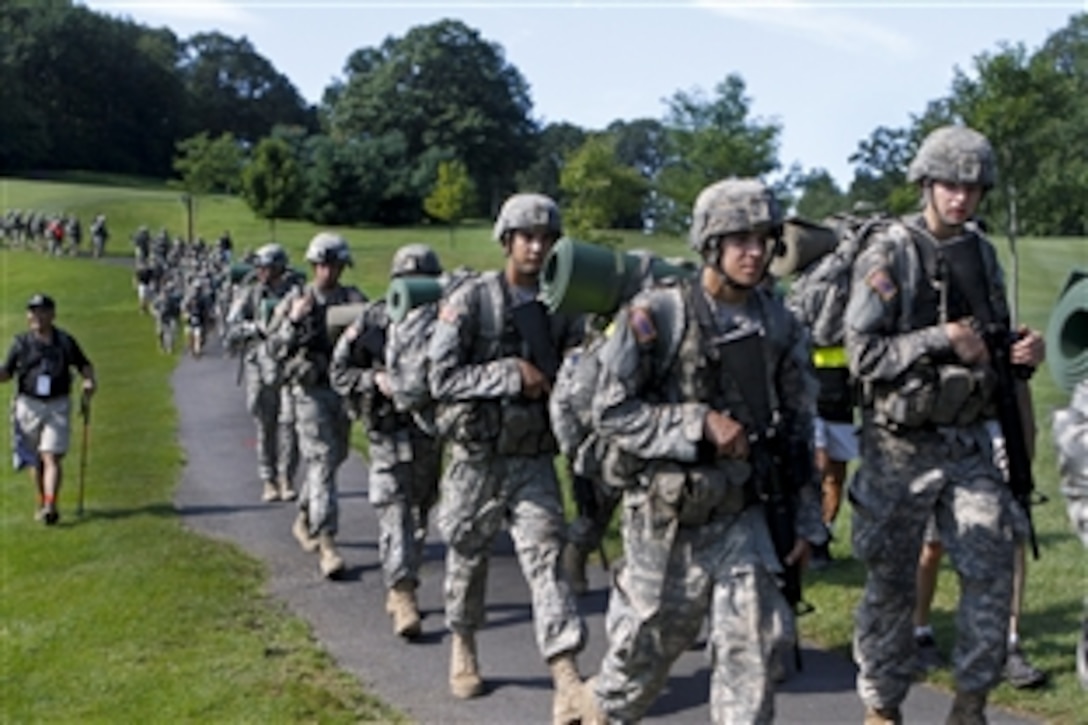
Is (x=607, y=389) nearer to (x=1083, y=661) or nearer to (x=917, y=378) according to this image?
(x=917, y=378)

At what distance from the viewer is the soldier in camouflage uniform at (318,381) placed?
1010 cm

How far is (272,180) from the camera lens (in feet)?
210

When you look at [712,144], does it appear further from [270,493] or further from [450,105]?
[450,105]

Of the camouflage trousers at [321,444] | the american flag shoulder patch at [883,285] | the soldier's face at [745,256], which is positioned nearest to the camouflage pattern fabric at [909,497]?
the american flag shoulder patch at [883,285]

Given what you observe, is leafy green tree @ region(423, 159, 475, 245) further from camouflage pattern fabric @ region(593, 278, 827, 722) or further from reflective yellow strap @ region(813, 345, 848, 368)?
camouflage pattern fabric @ region(593, 278, 827, 722)

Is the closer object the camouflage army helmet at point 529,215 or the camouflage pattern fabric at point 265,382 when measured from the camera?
the camouflage army helmet at point 529,215

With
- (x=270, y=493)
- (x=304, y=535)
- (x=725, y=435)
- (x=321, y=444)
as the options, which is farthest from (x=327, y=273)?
(x=725, y=435)

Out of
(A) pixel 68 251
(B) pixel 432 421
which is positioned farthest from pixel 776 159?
(B) pixel 432 421

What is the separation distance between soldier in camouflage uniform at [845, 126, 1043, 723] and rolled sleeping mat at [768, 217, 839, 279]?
1.40 m

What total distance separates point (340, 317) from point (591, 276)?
432cm

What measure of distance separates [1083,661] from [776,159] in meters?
45.2

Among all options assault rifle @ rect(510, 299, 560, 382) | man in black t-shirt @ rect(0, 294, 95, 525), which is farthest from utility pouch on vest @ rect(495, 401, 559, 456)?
man in black t-shirt @ rect(0, 294, 95, 525)

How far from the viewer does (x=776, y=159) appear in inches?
1909

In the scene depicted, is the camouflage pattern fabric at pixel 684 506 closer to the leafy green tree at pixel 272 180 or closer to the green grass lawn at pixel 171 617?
the green grass lawn at pixel 171 617
